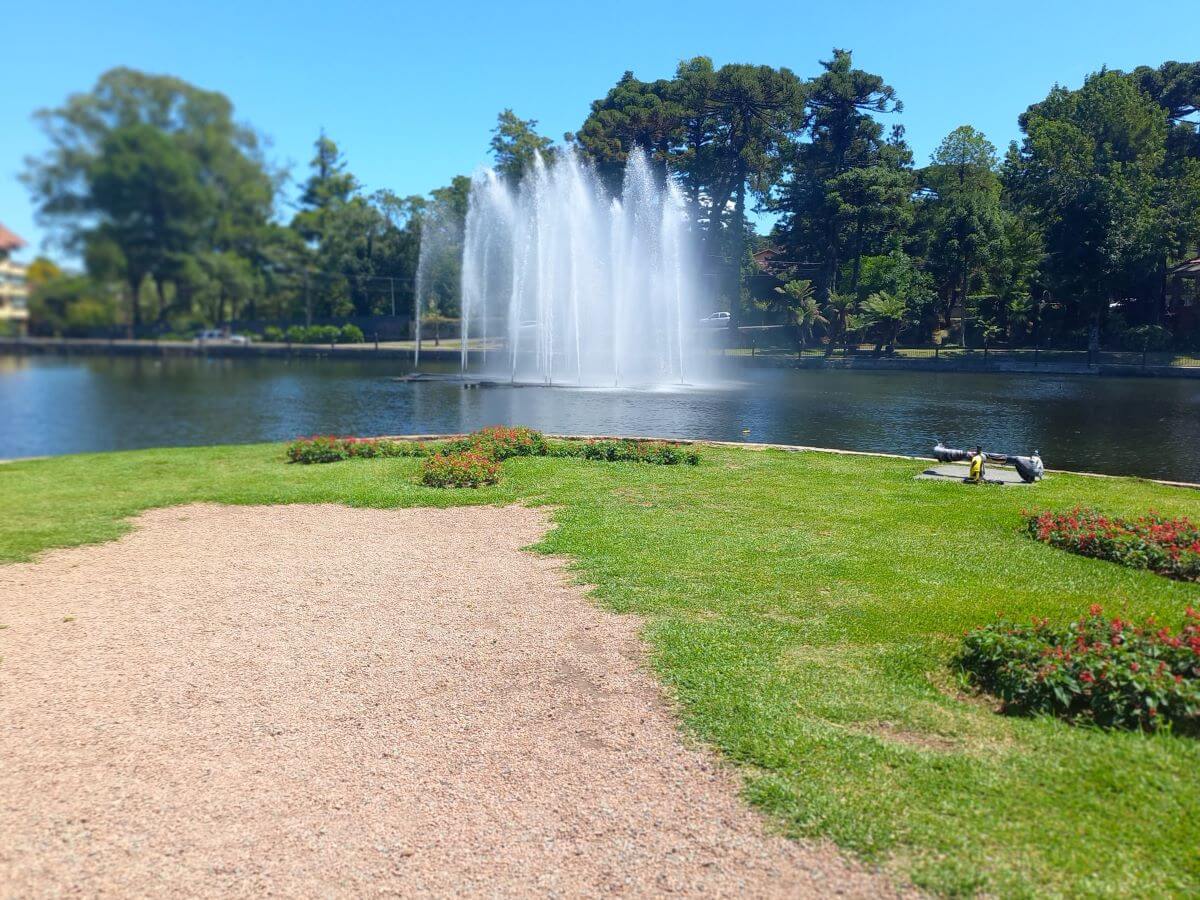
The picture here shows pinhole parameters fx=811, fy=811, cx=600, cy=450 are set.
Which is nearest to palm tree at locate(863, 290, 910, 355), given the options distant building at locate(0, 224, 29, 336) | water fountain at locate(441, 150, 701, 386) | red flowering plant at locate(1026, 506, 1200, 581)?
water fountain at locate(441, 150, 701, 386)

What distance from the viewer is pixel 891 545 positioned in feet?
30.7

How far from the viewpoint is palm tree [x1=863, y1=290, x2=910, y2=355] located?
2179 inches

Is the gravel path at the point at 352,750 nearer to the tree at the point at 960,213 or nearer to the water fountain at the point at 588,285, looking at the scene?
the water fountain at the point at 588,285

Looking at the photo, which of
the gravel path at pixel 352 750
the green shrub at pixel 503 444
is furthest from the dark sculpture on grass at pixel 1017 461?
the gravel path at pixel 352 750

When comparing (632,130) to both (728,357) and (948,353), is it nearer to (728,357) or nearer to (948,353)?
(728,357)

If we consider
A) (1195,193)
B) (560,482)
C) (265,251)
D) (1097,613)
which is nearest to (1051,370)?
(1195,193)

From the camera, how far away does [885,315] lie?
56000 mm

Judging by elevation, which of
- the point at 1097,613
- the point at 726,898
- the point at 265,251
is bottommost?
the point at 726,898

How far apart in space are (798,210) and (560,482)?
171ft

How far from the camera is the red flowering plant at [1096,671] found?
504cm

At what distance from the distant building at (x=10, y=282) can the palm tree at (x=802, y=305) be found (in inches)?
2129

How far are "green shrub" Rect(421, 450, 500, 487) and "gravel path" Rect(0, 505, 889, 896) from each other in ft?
15.8

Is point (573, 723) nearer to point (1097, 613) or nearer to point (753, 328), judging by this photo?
point (1097, 613)

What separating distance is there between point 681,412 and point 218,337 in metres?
53.2
